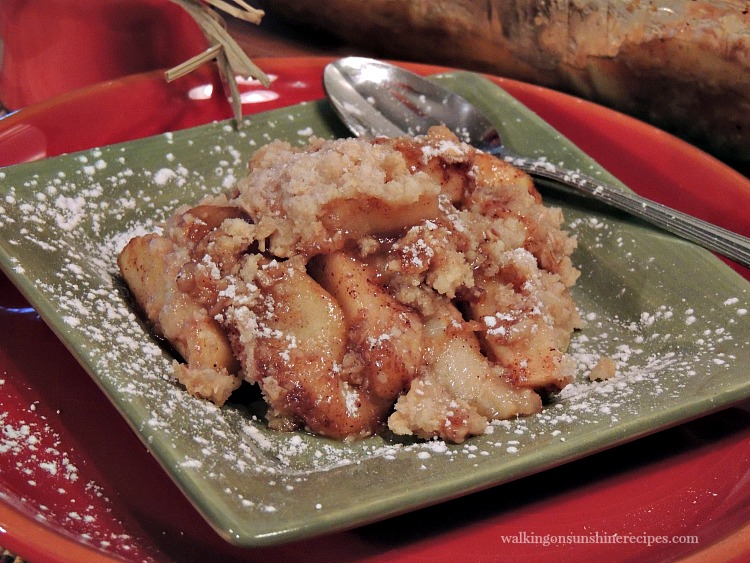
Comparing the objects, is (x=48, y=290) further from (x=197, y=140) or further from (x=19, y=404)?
(x=197, y=140)

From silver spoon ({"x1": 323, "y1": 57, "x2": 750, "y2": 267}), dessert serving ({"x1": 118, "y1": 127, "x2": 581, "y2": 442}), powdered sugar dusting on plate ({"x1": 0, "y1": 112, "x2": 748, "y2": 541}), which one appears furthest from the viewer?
silver spoon ({"x1": 323, "y1": 57, "x2": 750, "y2": 267})

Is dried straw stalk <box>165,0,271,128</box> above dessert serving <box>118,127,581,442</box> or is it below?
above

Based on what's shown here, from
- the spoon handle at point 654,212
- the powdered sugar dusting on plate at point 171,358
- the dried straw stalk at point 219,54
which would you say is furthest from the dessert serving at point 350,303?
the dried straw stalk at point 219,54

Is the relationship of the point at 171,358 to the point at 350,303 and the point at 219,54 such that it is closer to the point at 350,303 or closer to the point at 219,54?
the point at 350,303

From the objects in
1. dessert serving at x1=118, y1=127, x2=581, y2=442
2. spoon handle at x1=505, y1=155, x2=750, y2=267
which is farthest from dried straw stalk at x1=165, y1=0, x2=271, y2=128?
spoon handle at x1=505, y1=155, x2=750, y2=267

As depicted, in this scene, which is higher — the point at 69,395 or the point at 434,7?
the point at 434,7

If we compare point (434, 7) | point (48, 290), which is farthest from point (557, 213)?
point (434, 7)

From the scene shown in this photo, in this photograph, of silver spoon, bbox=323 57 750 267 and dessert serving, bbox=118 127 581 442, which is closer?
dessert serving, bbox=118 127 581 442

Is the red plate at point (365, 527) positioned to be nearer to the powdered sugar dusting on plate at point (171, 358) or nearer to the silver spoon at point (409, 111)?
the powdered sugar dusting on plate at point (171, 358)

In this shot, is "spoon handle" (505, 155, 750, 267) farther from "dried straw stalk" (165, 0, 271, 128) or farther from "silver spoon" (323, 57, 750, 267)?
"dried straw stalk" (165, 0, 271, 128)
